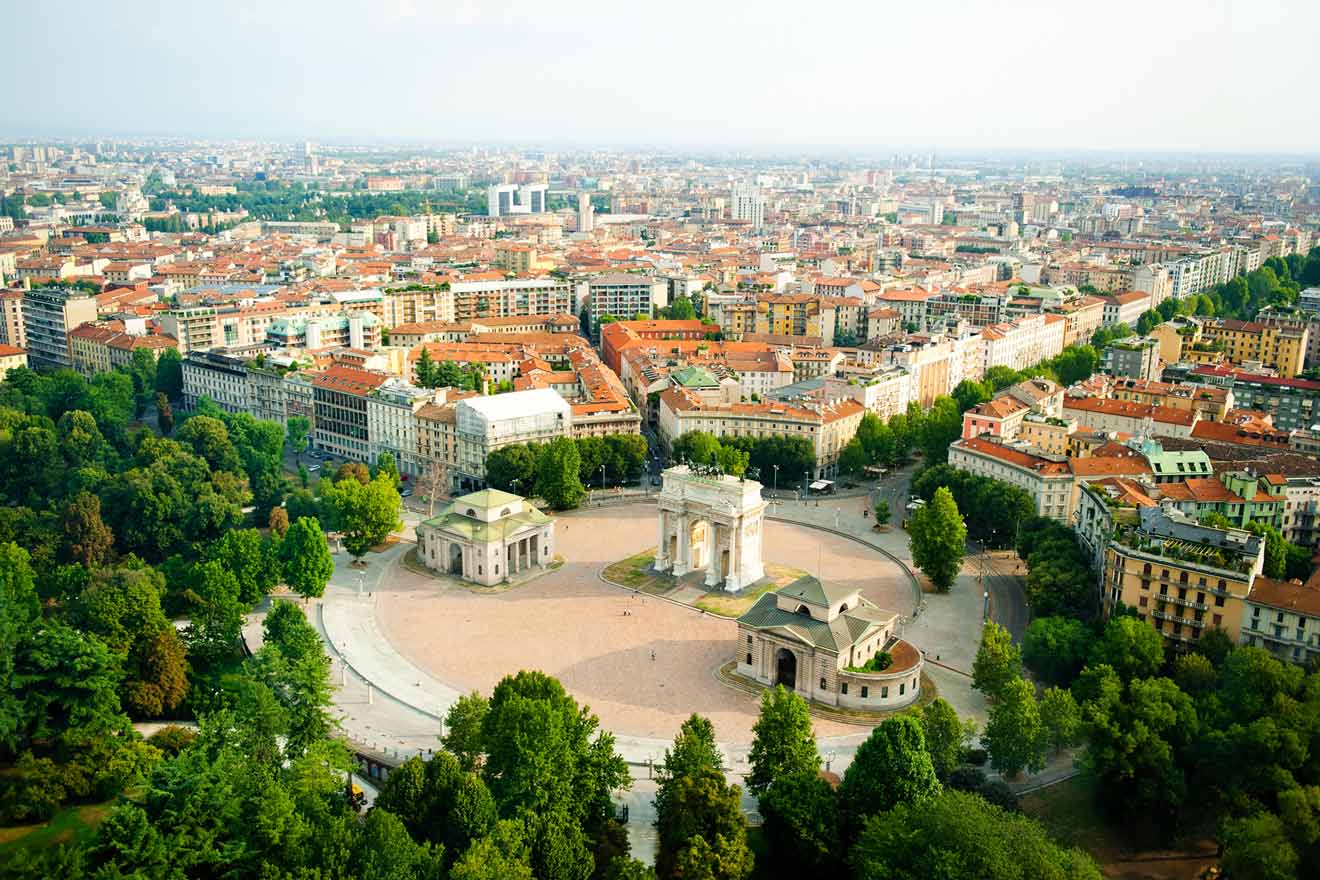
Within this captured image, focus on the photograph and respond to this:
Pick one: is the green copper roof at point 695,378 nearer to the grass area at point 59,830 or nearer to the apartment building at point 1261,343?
the apartment building at point 1261,343

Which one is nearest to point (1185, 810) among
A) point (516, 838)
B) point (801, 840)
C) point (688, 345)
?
point (801, 840)

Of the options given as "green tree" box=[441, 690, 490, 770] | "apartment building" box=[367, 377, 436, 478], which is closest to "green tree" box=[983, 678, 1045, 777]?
"green tree" box=[441, 690, 490, 770]

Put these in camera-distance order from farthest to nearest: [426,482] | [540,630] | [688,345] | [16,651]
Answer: [688,345] → [426,482] → [540,630] → [16,651]

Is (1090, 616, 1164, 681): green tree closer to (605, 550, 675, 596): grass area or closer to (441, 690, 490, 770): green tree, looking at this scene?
(605, 550, 675, 596): grass area

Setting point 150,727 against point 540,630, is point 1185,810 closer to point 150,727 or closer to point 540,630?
point 540,630

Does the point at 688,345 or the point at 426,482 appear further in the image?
the point at 688,345

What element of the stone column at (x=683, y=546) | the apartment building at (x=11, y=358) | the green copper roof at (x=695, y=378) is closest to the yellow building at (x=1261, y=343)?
the green copper roof at (x=695, y=378)

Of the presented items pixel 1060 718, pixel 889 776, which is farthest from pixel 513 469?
pixel 889 776
